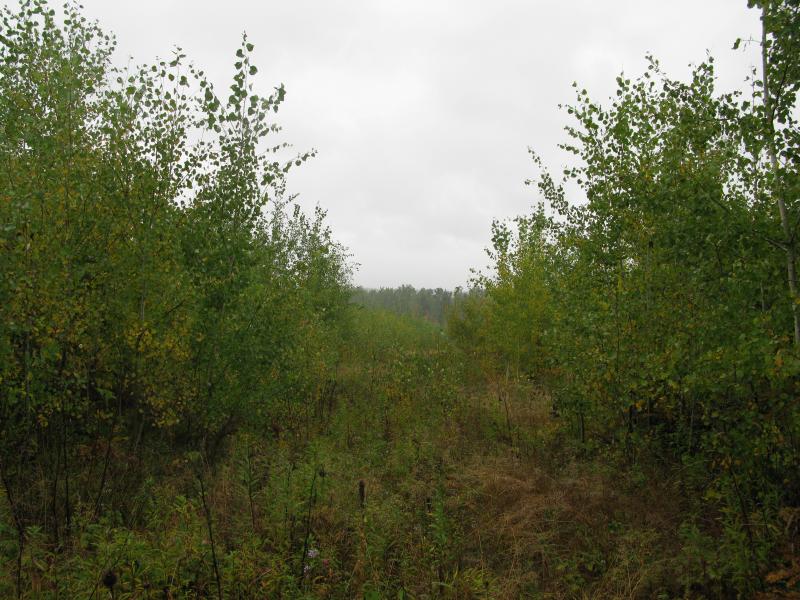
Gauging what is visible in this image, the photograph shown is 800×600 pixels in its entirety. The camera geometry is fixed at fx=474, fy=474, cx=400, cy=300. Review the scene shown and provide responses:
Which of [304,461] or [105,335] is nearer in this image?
[105,335]

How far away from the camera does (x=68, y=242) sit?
5.62 metres

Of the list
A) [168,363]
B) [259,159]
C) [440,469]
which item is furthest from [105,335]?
[440,469]

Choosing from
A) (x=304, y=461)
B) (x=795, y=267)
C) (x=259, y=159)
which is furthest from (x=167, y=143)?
(x=795, y=267)

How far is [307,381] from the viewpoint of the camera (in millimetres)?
9812

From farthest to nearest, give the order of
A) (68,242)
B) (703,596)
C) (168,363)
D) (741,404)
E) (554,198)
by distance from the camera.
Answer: (554,198)
(168,363)
(68,242)
(741,404)
(703,596)

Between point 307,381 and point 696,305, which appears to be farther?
point 307,381

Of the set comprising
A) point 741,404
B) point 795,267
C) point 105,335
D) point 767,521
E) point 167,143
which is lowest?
point 767,521

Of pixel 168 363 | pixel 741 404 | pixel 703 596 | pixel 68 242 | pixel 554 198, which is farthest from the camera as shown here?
pixel 554 198

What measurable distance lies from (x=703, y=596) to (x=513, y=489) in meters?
2.73

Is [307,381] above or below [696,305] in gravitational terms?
below

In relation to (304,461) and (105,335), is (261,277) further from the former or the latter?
(304,461)

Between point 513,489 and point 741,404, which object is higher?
point 741,404

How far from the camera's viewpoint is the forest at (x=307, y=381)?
178 inches

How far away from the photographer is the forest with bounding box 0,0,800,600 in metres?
4.53
